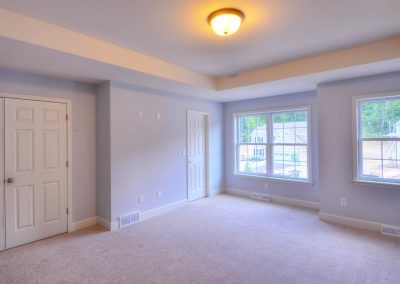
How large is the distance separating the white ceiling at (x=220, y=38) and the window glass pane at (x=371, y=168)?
6.12 ft

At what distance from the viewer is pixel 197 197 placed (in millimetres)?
5344

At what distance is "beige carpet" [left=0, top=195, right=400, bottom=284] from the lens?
2.40 metres

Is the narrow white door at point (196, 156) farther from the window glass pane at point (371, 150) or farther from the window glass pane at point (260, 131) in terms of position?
the window glass pane at point (371, 150)

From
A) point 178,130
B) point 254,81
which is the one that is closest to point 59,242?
point 178,130

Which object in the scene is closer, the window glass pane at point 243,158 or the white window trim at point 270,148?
the white window trim at point 270,148

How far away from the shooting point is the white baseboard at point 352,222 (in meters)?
3.49

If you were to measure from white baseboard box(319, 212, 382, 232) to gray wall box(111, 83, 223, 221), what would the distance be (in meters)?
2.67

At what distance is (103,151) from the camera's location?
3773 mm

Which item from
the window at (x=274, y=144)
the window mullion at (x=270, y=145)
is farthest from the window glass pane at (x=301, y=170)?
the window mullion at (x=270, y=145)

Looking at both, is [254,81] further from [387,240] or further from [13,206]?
[13,206]

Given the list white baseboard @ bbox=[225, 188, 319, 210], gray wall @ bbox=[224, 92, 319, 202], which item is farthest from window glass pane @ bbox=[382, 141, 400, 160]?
white baseboard @ bbox=[225, 188, 319, 210]

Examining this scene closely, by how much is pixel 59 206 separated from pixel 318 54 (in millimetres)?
4349

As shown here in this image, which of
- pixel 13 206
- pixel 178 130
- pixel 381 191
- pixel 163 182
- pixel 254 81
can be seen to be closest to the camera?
pixel 13 206

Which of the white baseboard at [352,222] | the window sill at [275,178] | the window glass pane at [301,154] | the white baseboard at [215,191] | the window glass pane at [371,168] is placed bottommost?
the white baseboard at [352,222]
